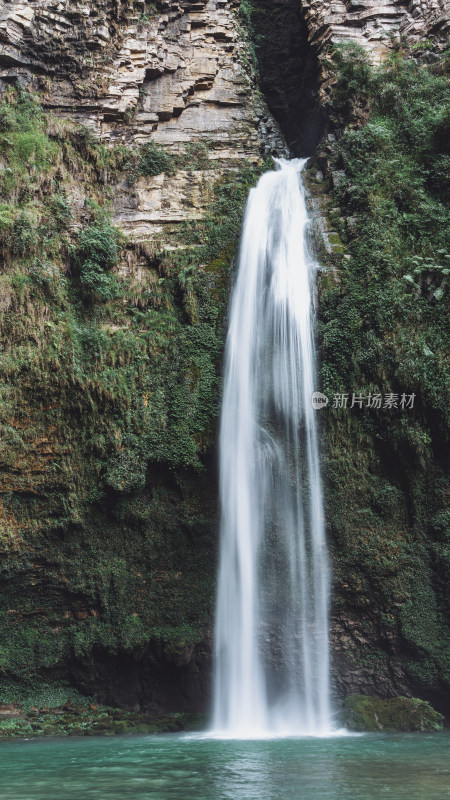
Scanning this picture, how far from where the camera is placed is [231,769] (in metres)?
6.38

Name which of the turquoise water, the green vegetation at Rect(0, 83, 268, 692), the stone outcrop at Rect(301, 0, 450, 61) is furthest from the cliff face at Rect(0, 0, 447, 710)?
the stone outcrop at Rect(301, 0, 450, 61)

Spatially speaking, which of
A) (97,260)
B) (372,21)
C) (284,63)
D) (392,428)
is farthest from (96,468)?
(284,63)

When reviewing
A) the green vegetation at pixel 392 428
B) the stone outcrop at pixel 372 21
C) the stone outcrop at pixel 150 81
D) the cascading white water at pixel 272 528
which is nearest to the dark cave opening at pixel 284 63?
the stone outcrop at pixel 150 81

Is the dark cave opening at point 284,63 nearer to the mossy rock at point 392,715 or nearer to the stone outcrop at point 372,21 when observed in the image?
the stone outcrop at point 372,21

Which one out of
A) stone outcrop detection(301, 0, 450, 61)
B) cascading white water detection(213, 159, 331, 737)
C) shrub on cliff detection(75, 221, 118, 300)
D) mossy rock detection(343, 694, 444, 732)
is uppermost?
stone outcrop detection(301, 0, 450, 61)

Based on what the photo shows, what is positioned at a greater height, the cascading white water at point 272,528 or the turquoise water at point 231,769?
the cascading white water at point 272,528

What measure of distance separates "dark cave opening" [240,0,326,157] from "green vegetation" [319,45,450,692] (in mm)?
6171

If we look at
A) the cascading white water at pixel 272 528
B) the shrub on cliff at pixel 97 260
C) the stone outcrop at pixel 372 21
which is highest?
the stone outcrop at pixel 372 21

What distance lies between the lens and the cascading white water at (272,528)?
10.4 metres

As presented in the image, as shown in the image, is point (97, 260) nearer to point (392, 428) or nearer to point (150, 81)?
point (150, 81)

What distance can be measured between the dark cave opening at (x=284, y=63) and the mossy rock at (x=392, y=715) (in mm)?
14179

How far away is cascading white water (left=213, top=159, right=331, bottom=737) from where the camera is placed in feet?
34.2

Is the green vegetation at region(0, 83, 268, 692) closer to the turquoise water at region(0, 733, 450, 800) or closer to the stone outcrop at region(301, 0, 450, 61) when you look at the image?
the turquoise water at region(0, 733, 450, 800)

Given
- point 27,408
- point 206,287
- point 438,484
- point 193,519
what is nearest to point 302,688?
point 193,519
